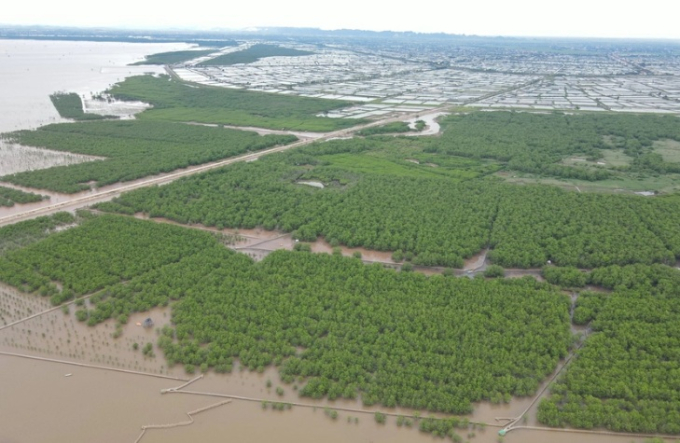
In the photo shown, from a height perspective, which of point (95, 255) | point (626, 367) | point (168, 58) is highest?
point (168, 58)

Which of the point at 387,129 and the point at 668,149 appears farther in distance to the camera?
the point at 387,129

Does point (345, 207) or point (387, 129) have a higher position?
point (387, 129)

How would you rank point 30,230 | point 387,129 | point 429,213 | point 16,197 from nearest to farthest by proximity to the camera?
point 30,230
point 429,213
point 16,197
point 387,129

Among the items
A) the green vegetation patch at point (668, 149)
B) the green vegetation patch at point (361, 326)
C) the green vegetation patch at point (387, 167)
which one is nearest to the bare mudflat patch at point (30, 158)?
the green vegetation patch at point (387, 167)

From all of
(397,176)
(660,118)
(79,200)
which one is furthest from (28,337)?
(660,118)

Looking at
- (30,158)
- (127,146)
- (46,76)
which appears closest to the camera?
(30,158)

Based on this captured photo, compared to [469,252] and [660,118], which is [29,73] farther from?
[660,118]

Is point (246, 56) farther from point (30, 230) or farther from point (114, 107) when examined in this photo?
point (30, 230)

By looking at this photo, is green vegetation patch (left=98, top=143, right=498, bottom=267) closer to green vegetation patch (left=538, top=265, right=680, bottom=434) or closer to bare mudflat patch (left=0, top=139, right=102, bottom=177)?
green vegetation patch (left=538, top=265, right=680, bottom=434)

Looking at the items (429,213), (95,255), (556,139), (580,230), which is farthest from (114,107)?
(580,230)
